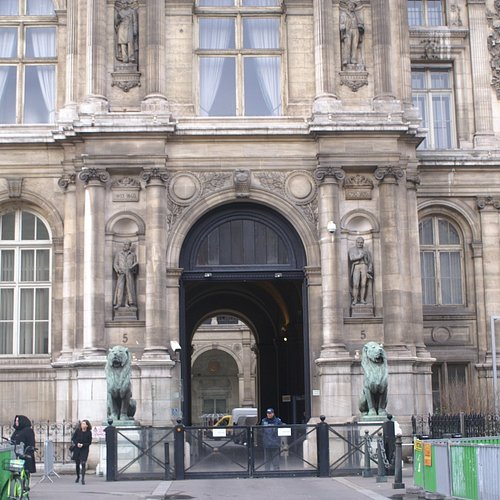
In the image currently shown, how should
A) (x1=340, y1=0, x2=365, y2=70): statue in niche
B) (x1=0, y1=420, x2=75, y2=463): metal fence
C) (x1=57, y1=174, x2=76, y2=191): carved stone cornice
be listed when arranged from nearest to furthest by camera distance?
(x1=0, y1=420, x2=75, y2=463): metal fence
(x1=57, y1=174, x2=76, y2=191): carved stone cornice
(x1=340, y1=0, x2=365, y2=70): statue in niche

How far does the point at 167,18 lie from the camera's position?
35.9m

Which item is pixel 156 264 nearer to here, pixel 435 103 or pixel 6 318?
pixel 6 318

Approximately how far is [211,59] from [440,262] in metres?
11.5

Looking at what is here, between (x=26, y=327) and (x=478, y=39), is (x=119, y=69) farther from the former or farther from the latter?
(x=478, y=39)

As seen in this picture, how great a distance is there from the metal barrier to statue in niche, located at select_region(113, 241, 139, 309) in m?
13.8

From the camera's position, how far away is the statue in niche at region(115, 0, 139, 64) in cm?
3562

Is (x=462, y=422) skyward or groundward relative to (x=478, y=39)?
groundward

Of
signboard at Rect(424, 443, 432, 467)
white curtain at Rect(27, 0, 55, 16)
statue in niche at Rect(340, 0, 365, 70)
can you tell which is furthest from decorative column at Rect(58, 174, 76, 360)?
signboard at Rect(424, 443, 432, 467)

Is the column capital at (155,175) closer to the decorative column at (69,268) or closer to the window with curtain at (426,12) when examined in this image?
the decorative column at (69,268)

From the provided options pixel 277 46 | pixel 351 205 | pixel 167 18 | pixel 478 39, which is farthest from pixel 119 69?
pixel 478 39

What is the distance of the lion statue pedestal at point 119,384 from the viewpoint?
30219 millimetres

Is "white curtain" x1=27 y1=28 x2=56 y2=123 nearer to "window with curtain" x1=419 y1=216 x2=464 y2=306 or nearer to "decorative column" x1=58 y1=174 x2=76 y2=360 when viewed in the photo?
"decorative column" x1=58 y1=174 x2=76 y2=360

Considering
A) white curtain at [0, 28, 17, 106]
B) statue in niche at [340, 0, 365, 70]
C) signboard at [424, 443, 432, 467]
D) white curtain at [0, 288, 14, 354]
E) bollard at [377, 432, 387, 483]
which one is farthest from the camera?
white curtain at [0, 28, 17, 106]

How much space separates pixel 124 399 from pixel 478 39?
20.1 meters
